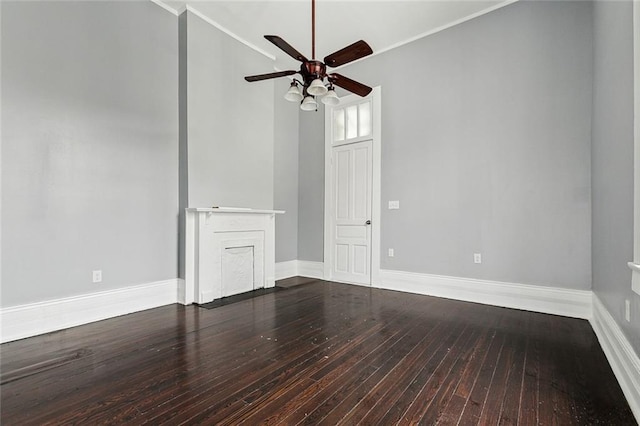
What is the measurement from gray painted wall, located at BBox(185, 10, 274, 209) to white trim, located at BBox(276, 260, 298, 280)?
108 cm

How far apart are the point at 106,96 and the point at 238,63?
1.83 metres

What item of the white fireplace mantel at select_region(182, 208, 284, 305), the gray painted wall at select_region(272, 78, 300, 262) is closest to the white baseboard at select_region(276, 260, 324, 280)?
the gray painted wall at select_region(272, 78, 300, 262)

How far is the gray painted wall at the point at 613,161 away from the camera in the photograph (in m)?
1.88

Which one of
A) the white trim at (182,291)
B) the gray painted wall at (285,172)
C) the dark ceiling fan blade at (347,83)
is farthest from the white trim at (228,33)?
the white trim at (182,291)

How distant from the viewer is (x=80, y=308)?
9.96 feet

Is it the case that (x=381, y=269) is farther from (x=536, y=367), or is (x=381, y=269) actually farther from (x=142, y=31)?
(x=142, y=31)

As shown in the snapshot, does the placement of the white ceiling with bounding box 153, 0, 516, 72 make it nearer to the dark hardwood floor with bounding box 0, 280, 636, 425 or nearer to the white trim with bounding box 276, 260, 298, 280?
the white trim with bounding box 276, 260, 298, 280

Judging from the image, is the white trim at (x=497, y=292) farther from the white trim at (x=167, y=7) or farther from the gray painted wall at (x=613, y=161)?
the white trim at (x=167, y=7)

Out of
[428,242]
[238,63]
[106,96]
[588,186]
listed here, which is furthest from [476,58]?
[106,96]

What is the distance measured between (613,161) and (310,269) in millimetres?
4116

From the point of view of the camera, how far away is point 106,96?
3.26 m

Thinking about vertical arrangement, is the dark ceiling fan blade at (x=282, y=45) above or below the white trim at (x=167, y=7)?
below

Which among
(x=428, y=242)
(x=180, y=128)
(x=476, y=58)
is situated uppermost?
(x=476, y=58)

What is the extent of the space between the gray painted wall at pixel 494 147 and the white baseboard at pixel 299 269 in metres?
1.23
